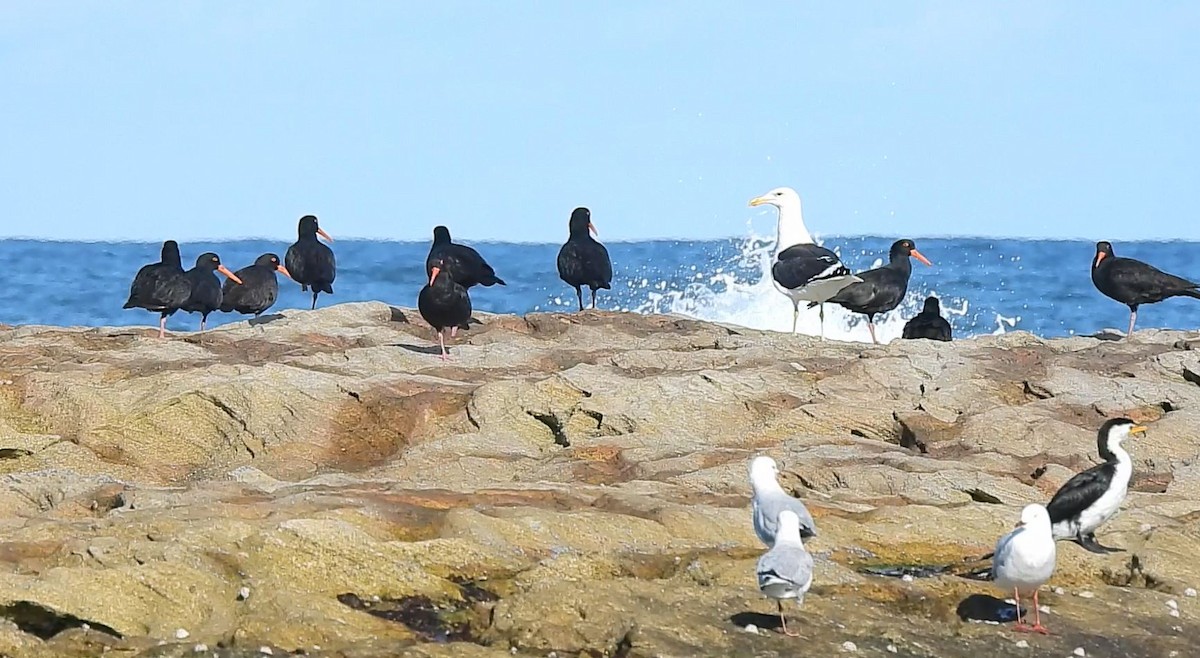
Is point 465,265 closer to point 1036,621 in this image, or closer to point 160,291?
point 160,291

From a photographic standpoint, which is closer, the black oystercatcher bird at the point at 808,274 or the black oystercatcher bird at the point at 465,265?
the black oystercatcher bird at the point at 808,274

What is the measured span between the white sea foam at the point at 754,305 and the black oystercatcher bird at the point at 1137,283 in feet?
15.8

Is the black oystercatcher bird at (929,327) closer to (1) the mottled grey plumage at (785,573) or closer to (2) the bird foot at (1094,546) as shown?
(2) the bird foot at (1094,546)

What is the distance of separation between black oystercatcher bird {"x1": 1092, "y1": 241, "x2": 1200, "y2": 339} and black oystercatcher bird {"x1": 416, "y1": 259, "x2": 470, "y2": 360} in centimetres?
696

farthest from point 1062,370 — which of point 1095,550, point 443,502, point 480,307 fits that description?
point 480,307

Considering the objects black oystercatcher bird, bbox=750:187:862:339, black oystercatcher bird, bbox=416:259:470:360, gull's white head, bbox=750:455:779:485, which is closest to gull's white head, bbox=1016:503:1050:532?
gull's white head, bbox=750:455:779:485

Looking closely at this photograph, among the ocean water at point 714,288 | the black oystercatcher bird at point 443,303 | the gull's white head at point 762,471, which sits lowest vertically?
the ocean water at point 714,288

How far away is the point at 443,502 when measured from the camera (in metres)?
8.62

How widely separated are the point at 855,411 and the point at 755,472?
12.1 ft

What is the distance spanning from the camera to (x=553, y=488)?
9.09 meters

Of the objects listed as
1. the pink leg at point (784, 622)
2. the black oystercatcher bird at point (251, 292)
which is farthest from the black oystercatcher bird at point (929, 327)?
the pink leg at point (784, 622)

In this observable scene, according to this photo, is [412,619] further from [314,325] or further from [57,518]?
[314,325]

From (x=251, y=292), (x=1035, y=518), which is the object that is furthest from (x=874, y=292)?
(x=1035, y=518)

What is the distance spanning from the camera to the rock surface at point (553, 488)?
6859 mm
